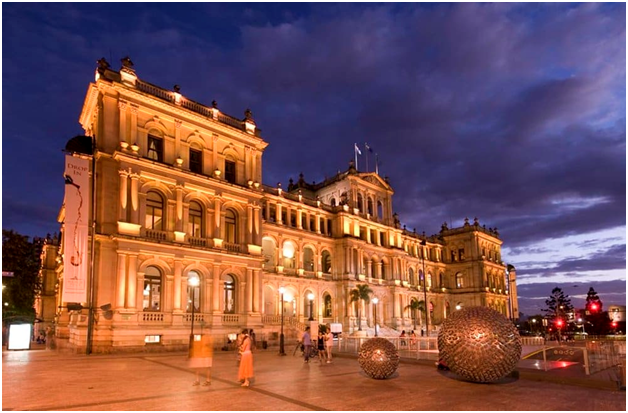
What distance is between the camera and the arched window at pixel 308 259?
56.7 m

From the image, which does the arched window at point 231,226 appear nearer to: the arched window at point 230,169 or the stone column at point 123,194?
the arched window at point 230,169

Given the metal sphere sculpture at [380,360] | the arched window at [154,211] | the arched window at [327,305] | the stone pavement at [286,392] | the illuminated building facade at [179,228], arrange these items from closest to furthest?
the stone pavement at [286,392]
the metal sphere sculpture at [380,360]
the illuminated building facade at [179,228]
the arched window at [154,211]
the arched window at [327,305]

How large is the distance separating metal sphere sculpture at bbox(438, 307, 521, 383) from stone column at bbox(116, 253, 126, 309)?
2279cm

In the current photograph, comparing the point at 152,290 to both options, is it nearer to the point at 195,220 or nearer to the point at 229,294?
the point at 195,220

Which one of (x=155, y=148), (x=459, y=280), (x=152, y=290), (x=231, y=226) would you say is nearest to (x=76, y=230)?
(x=152, y=290)

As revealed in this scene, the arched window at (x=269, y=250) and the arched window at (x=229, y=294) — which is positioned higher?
the arched window at (x=269, y=250)

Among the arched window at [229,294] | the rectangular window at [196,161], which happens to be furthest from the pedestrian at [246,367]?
the rectangular window at [196,161]

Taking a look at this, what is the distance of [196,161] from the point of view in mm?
37906

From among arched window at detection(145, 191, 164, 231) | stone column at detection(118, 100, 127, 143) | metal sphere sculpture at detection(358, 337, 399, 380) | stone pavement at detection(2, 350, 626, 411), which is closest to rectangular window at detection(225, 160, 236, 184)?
arched window at detection(145, 191, 164, 231)

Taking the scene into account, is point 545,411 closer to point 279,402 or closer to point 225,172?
point 279,402

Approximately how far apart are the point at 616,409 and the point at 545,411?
172cm

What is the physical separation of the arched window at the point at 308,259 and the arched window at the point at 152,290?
2465cm

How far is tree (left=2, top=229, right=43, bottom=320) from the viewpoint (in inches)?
2023

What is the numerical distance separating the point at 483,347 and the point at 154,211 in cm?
2635
